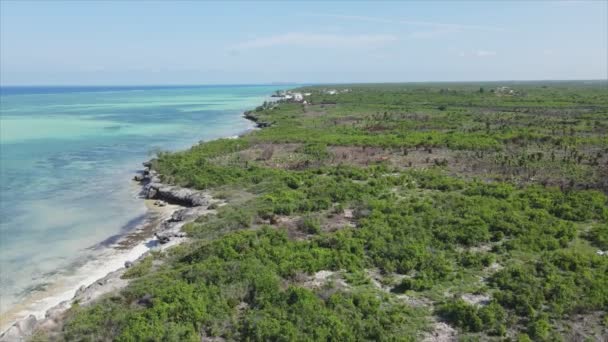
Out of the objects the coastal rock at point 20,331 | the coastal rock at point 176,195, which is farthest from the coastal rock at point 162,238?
the coastal rock at point 20,331

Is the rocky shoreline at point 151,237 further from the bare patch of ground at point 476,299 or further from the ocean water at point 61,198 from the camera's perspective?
the bare patch of ground at point 476,299

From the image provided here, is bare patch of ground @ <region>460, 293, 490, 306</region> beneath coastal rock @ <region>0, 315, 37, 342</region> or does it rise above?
above

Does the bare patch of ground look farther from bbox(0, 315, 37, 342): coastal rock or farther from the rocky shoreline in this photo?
bbox(0, 315, 37, 342): coastal rock

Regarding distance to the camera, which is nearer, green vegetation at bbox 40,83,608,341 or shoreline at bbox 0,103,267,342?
green vegetation at bbox 40,83,608,341

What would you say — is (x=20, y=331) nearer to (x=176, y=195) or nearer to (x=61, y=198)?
(x=176, y=195)

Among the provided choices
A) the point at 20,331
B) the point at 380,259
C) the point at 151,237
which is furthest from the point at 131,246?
the point at 380,259

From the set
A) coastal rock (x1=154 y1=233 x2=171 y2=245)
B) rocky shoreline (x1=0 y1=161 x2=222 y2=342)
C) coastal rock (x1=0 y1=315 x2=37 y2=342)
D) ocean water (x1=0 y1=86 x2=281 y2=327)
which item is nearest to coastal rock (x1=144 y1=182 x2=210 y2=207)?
rocky shoreline (x1=0 y1=161 x2=222 y2=342)
